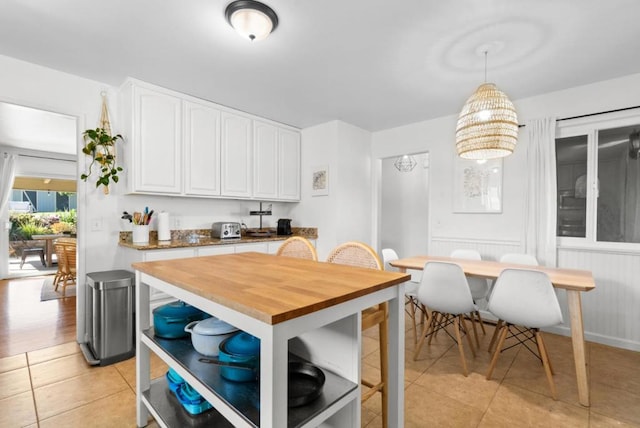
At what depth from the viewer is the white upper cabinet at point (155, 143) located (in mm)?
2730

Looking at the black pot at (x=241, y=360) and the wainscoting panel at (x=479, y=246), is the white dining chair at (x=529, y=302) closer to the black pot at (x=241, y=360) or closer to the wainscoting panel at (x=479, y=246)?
the wainscoting panel at (x=479, y=246)

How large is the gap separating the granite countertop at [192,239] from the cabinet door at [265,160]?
0.60m

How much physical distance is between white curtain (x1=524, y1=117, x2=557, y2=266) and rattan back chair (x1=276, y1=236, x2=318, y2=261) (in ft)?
7.96

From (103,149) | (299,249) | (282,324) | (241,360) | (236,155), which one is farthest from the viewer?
(236,155)

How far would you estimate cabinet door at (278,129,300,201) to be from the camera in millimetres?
4031

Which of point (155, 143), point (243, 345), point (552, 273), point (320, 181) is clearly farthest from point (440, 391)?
point (155, 143)

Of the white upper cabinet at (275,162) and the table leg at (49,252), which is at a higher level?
the white upper cabinet at (275,162)

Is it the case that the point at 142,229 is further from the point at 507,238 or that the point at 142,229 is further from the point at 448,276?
the point at 507,238

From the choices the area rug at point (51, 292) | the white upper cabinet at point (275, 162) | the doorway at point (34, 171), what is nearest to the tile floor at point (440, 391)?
the area rug at point (51, 292)

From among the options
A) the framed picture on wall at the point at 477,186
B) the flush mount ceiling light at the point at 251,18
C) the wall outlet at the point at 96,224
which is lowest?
the wall outlet at the point at 96,224

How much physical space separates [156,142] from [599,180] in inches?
169

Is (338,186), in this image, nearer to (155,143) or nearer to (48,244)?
(155,143)

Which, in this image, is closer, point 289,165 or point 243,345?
point 243,345

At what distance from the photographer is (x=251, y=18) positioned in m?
1.80
